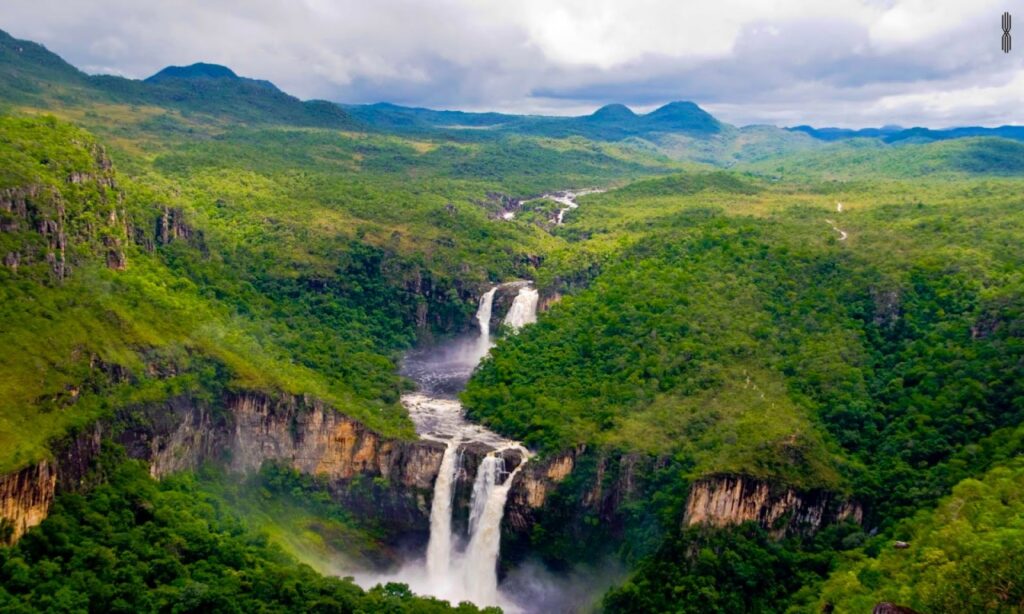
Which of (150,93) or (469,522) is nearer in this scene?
(469,522)

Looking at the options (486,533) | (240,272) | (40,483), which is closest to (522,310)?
(240,272)

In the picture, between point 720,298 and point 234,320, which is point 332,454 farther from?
point 720,298

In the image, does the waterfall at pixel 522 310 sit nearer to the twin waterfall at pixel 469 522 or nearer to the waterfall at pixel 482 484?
the twin waterfall at pixel 469 522

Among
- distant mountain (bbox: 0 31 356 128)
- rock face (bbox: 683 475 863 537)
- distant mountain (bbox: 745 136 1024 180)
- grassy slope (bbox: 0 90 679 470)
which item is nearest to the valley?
rock face (bbox: 683 475 863 537)

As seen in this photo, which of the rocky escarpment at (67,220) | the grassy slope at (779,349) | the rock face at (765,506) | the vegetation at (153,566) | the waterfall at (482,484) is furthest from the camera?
the waterfall at (482,484)

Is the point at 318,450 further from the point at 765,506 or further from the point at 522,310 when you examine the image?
the point at 522,310

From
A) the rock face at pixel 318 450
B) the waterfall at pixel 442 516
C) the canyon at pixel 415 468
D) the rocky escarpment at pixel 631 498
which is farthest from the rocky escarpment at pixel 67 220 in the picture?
the rocky escarpment at pixel 631 498

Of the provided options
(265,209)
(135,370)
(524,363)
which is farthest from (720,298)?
(265,209)
